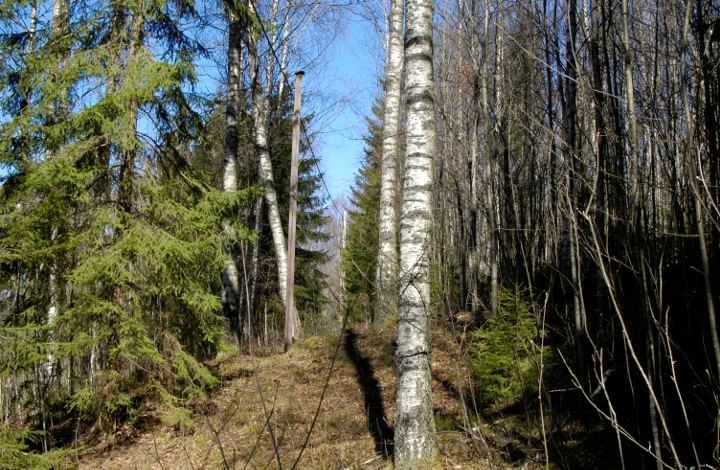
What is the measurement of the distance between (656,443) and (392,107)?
867cm

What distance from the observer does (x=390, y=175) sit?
9.47 metres

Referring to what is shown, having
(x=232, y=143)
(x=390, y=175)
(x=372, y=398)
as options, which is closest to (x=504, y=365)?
(x=372, y=398)

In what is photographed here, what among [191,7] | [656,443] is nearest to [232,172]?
[191,7]

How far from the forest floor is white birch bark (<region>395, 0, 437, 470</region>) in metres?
0.28

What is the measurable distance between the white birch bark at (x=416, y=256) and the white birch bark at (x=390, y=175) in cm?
407

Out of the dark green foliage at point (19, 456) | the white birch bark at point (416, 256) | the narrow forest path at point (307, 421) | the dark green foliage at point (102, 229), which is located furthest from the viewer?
the dark green foliage at point (102, 229)

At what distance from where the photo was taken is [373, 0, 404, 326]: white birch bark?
909cm

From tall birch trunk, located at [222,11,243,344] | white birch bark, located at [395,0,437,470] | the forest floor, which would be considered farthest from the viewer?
tall birch trunk, located at [222,11,243,344]

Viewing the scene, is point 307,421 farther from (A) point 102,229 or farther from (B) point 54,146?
(B) point 54,146

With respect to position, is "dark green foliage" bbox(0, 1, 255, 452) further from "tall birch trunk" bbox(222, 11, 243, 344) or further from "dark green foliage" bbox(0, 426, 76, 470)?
"tall birch trunk" bbox(222, 11, 243, 344)

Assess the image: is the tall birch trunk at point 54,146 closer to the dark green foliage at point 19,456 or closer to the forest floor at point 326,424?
the dark green foliage at point 19,456

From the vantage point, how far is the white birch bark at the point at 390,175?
9094 millimetres

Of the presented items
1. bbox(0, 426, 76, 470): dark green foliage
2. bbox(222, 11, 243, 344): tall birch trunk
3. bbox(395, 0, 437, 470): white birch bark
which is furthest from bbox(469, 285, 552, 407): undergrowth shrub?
bbox(222, 11, 243, 344): tall birch trunk

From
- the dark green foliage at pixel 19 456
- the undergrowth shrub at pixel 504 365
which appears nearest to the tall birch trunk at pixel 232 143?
the dark green foliage at pixel 19 456
